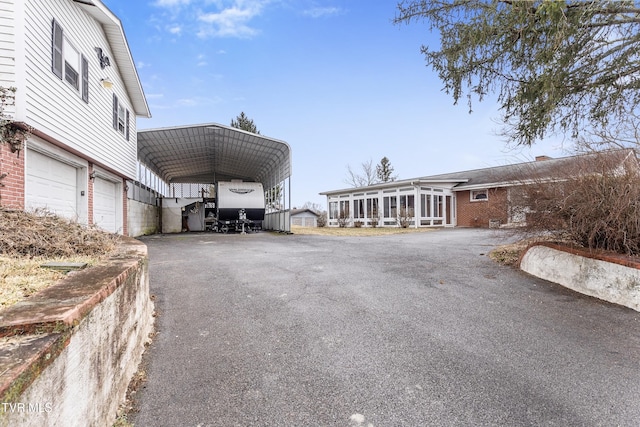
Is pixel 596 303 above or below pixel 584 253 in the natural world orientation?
below

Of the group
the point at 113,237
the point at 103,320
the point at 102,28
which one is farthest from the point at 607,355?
the point at 102,28

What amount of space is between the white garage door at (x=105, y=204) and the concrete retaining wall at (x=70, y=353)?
26.2ft

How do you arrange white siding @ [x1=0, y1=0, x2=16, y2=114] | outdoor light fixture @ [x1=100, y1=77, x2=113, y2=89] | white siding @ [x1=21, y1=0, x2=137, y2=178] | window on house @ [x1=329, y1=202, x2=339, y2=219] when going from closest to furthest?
1. white siding @ [x1=0, y1=0, x2=16, y2=114]
2. white siding @ [x1=21, y1=0, x2=137, y2=178]
3. outdoor light fixture @ [x1=100, y1=77, x2=113, y2=89]
4. window on house @ [x1=329, y1=202, x2=339, y2=219]

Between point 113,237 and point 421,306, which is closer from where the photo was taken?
point 421,306

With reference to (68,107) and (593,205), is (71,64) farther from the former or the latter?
(593,205)

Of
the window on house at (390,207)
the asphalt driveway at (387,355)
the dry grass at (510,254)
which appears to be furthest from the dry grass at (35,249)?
the window on house at (390,207)

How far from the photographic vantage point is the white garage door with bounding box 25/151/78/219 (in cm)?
629

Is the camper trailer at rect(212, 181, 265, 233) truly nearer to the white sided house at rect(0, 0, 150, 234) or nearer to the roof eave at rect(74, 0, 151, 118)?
the roof eave at rect(74, 0, 151, 118)

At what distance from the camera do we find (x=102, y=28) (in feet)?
31.3

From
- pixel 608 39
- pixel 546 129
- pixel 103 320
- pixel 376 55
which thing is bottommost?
pixel 103 320

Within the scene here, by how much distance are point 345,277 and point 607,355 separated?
345cm

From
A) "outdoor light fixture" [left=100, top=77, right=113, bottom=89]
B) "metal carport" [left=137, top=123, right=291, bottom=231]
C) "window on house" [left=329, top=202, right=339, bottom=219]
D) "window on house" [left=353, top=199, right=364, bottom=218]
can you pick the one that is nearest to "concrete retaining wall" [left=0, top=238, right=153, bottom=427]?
"outdoor light fixture" [left=100, top=77, right=113, bottom=89]

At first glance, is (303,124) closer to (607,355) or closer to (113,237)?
(113,237)

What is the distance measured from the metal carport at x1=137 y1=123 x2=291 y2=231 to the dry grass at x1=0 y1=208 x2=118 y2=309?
10583 millimetres
